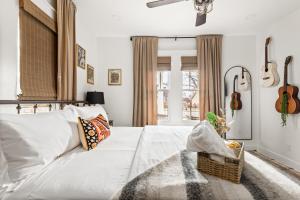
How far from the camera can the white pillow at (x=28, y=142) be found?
1129 millimetres

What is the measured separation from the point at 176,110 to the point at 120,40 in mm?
2006

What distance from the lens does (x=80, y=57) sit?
3217 millimetres

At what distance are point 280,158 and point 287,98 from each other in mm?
1127

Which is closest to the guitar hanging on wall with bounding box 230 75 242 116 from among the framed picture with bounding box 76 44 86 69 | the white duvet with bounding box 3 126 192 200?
the white duvet with bounding box 3 126 192 200

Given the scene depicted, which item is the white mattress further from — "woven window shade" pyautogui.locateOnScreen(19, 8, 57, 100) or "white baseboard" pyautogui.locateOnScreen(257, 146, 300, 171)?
"white baseboard" pyautogui.locateOnScreen(257, 146, 300, 171)

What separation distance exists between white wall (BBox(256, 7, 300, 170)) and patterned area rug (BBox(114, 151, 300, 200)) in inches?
97.9

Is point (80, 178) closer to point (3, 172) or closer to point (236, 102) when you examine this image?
point (3, 172)

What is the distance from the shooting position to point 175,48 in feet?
14.0

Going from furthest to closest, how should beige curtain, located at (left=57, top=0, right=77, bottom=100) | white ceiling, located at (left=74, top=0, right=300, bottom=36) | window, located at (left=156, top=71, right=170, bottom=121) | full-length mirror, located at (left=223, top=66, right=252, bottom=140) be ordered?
1. window, located at (left=156, top=71, right=170, bottom=121)
2. full-length mirror, located at (left=223, top=66, right=252, bottom=140)
3. white ceiling, located at (left=74, top=0, right=300, bottom=36)
4. beige curtain, located at (left=57, top=0, right=77, bottom=100)

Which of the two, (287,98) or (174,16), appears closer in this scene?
(287,98)

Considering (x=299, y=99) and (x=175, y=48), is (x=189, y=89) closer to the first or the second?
(x=175, y=48)

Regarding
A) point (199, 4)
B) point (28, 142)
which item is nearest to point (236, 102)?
point (199, 4)

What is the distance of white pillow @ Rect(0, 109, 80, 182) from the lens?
1.13m

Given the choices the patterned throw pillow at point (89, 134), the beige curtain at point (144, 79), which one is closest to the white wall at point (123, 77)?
the beige curtain at point (144, 79)
